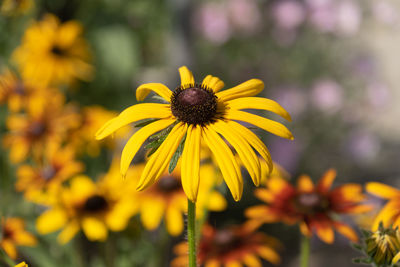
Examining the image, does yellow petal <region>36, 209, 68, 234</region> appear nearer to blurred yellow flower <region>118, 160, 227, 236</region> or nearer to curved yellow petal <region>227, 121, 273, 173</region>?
blurred yellow flower <region>118, 160, 227, 236</region>

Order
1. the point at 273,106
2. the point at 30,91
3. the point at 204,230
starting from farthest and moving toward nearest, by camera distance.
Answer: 1. the point at 30,91
2. the point at 204,230
3. the point at 273,106

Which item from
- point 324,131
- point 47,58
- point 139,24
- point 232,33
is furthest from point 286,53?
point 47,58

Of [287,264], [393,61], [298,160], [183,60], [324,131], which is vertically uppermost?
[393,61]

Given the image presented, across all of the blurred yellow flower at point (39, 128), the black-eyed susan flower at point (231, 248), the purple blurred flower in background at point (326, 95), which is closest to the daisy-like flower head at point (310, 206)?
the black-eyed susan flower at point (231, 248)

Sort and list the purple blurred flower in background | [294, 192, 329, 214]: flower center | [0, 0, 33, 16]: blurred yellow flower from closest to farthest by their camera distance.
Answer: [294, 192, 329, 214]: flower center → [0, 0, 33, 16]: blurred yellow flower → the purple blurred flower in background

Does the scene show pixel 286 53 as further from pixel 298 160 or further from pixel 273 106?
pixel 273 106

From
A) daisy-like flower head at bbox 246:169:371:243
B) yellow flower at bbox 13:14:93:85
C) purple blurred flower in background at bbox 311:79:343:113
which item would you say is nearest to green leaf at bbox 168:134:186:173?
daisy-like flower head at bbox 246:169:371:243
